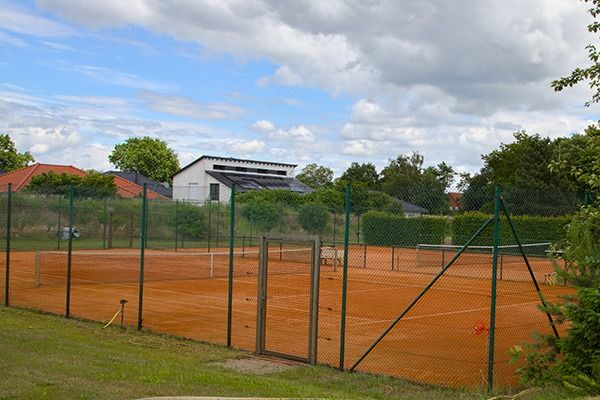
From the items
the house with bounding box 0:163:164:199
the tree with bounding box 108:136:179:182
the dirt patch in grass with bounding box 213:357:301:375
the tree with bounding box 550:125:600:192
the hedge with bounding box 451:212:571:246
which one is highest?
the tree with bounding box 108:136:179:182

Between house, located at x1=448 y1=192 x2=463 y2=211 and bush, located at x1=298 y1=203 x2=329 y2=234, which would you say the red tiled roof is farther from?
house, located at x1=448 y1=192 x2=463 y2=211

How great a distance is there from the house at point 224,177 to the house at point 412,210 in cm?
4011

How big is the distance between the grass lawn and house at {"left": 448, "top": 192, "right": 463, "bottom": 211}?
3655 millimetres

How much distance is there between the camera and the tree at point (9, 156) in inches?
3100

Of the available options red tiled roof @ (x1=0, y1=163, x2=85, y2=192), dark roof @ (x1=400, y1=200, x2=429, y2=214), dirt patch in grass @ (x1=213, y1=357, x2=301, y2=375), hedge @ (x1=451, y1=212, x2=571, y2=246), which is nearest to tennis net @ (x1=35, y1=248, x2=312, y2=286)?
dark roof @ (x1=400, y1=200, x2=429, y2=214)

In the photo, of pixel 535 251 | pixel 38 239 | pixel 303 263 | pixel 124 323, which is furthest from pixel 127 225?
pixel 535 251

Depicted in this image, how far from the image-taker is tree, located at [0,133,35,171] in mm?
78750

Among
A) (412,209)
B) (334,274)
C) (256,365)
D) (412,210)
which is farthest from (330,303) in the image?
(256,365)

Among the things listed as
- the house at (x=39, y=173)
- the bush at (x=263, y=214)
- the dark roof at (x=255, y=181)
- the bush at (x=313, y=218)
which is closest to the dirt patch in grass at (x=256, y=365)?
the bush at (x=313, y=218)

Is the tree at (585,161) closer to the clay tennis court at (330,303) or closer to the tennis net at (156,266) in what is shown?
the clay tennis court at (330,303)

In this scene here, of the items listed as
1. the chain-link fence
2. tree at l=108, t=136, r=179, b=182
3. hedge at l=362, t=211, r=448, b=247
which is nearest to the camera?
the chain-link fence

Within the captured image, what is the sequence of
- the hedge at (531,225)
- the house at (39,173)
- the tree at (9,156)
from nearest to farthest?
1. the hedge at (531,225)
2. the house at (39,173)
3. the tree at (9,156)

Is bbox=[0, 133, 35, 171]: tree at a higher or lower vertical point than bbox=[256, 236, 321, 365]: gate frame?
higher

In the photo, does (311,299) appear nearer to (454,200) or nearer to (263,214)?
(454,200)
